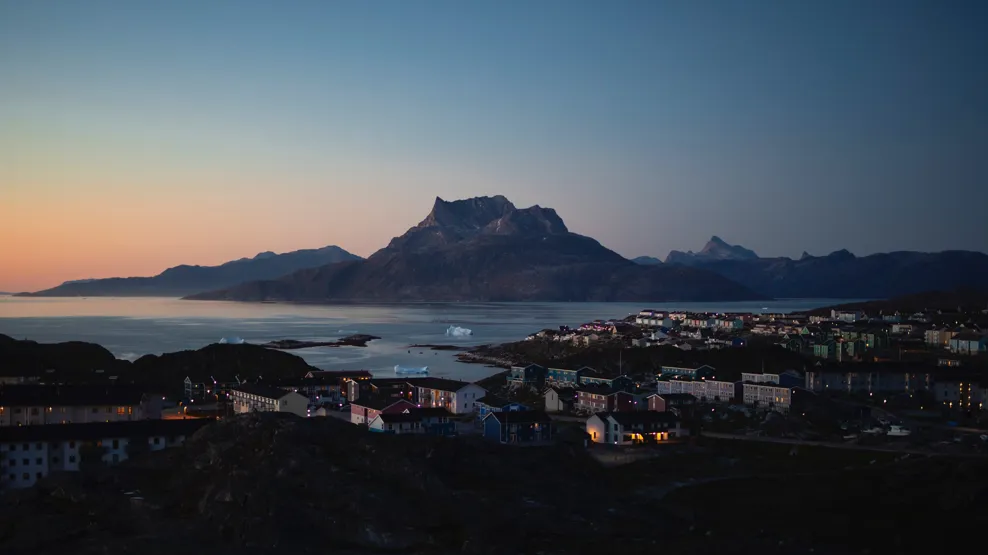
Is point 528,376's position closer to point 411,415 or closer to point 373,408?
point 373,408

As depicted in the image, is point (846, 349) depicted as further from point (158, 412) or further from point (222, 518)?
point (222, 518)

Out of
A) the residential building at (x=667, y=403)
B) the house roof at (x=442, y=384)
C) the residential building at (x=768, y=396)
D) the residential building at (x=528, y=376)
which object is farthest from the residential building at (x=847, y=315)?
the house roof at (x=442, y=384)

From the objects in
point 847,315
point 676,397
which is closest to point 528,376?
point 676,397

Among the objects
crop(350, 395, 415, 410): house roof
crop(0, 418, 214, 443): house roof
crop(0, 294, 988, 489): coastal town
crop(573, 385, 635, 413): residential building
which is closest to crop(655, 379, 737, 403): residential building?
crop(0, 294, 988, 489): coastal town

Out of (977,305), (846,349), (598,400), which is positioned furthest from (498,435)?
(977,305)

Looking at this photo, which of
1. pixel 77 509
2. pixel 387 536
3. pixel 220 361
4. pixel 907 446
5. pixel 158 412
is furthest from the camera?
pixel 220 361

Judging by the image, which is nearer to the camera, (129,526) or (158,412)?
(129,526)
